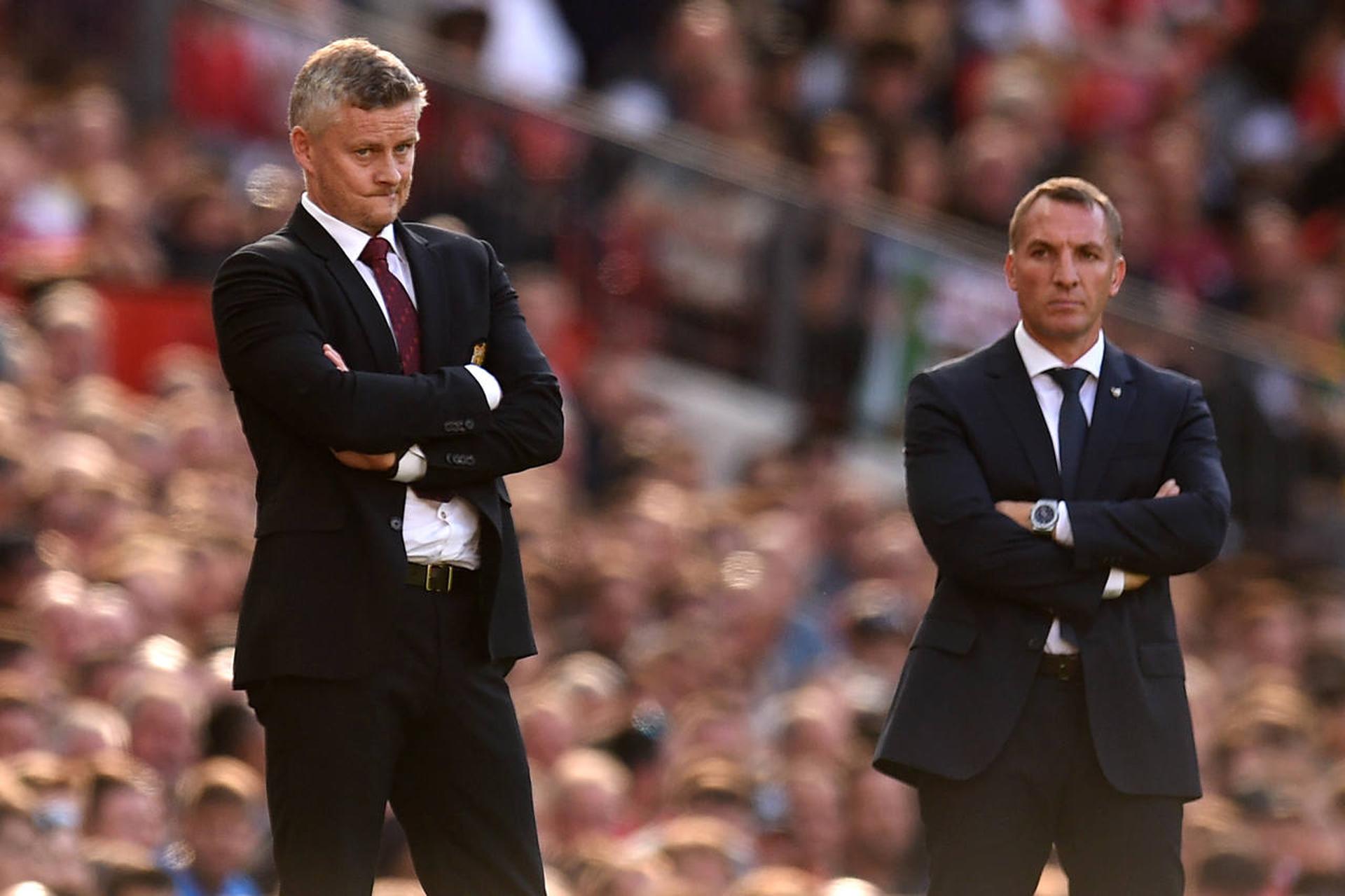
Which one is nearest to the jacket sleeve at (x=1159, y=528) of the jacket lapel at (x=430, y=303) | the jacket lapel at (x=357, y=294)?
the jacket lapel at (x=430, y=303)

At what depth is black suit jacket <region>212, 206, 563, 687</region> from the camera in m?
5.62

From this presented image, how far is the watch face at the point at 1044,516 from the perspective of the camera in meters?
6.21

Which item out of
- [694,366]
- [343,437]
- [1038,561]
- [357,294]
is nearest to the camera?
[343,437]

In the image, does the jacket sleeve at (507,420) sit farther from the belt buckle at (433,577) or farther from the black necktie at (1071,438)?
the black necktie at (1071,438)

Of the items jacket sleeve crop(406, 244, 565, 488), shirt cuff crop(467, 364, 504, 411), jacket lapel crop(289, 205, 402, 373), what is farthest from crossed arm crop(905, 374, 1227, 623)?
jacket lapel crop(289, 205, 402, 373)

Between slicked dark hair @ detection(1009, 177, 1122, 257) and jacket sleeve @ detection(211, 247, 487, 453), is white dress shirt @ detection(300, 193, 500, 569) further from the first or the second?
slicked dark hair @ detection(1009, 177, 1122, 257)

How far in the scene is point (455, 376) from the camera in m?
5.80

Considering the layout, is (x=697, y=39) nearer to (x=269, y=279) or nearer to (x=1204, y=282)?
(x=1204, y=282)

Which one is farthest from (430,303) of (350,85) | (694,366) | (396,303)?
(694,366)

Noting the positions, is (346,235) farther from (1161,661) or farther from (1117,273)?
(1161,661)

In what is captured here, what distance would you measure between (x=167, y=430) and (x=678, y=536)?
2420 millimetres

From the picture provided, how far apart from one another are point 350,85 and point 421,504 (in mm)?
863

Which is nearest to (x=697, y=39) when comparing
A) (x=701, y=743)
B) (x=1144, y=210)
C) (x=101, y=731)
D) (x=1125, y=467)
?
Answer: (x=1144, y=210)

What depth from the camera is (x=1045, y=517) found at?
6.23 m
